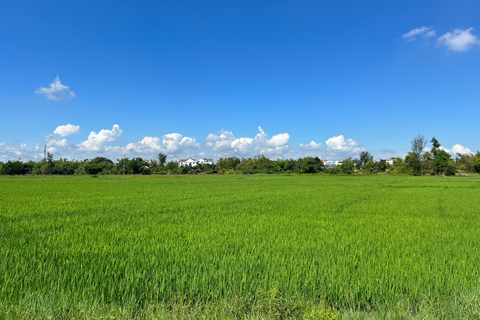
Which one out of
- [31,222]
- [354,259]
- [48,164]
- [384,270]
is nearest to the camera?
[384,270]

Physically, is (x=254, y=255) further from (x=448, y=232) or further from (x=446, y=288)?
(x=448, y=232)

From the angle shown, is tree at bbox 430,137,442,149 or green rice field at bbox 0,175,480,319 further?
tree at bbox 430,137,442,149

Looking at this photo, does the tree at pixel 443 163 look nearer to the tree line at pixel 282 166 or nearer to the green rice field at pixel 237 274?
the tree line at pixel 282 166

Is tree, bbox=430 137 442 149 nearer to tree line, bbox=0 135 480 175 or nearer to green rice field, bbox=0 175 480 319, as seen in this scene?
tree line, bbox=0 135 480 175

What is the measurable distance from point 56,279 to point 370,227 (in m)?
6.49

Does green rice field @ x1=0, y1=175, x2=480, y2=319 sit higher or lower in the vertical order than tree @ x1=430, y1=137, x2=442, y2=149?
lower

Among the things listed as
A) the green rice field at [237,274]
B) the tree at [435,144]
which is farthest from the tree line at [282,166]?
the green rice field at [237,274]

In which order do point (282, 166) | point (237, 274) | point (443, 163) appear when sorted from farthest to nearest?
1. point (282, 166)
2. point (443, 163)
3. point (237, 274)

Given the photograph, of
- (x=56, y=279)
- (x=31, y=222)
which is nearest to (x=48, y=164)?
(x=31, y=222)

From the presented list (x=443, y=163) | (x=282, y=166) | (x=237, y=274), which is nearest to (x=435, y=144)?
(x=443, y=163)

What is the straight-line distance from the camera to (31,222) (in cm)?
715

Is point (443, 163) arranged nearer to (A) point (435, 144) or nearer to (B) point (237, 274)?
(A) point (435, 144)

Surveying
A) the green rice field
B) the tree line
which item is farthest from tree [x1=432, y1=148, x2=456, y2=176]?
the green rice field

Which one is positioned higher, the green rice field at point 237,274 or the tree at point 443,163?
the tree at point 443,163
